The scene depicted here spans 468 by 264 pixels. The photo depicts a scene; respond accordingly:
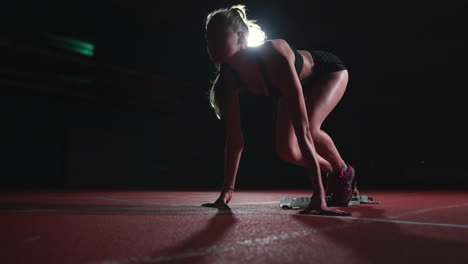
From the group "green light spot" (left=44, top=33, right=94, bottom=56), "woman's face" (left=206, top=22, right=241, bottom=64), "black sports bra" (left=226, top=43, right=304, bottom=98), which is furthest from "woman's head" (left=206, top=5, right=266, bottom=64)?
"green light spot" (left=44, top=33, right=94, bottom=56)

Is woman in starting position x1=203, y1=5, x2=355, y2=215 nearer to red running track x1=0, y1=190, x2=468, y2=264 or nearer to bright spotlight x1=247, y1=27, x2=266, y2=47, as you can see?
bright spotlight x1=247, y1=27, x2=266, y2=47

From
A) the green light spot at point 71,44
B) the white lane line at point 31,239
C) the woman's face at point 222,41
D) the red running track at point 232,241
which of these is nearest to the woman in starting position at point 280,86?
the woman's face at point 222,41

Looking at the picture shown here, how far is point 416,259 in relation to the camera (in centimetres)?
76

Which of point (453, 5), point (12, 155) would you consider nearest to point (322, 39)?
point (453, 5)

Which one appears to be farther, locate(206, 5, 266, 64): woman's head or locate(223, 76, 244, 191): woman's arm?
locate(223, 76, 244, 191): woman's arm

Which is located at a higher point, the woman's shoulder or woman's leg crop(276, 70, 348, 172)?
the woman's shoulder

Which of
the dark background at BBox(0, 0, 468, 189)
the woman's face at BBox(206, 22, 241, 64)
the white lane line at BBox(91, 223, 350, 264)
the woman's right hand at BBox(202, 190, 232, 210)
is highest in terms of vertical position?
the dark background at BBox(0, 0, 468, 189)

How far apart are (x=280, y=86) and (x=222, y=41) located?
0.36 m

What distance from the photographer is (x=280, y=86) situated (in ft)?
5.46

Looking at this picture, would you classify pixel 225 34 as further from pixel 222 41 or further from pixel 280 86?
pixel 280 86

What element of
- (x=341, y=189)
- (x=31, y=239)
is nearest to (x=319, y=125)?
(x=341, y=189)

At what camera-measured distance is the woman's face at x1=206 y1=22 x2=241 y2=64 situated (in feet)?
5.74

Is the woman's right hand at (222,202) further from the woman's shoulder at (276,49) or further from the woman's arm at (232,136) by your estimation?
the woman's shoulder at (276,49)

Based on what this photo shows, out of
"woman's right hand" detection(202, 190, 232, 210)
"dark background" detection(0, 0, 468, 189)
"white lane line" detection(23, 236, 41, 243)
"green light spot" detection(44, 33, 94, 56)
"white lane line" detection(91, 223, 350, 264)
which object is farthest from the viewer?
"green light spot" detection(44, 33, 94, 56)
